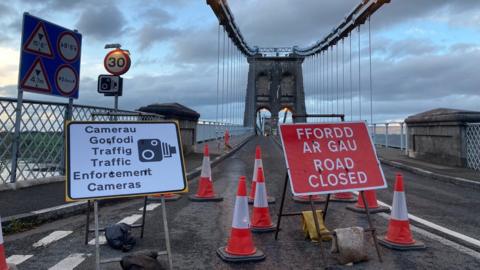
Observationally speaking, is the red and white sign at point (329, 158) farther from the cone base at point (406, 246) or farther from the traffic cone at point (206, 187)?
the traffic cone at point (206, 187)

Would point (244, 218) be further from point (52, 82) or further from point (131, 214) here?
point (52, 82)

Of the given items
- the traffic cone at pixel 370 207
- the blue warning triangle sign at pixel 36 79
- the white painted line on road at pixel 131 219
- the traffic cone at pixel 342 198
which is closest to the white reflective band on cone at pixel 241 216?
the white painted line on road at pixel 131 219

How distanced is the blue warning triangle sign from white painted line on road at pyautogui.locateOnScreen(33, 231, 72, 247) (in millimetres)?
3690

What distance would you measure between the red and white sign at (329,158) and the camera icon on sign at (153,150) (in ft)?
4.21

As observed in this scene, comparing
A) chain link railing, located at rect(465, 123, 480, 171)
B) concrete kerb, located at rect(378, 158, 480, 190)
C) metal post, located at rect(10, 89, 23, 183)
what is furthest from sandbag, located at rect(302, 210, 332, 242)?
chain link railing, located at rect(465, 123, 480, 171)

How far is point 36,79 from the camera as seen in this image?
7.50 m

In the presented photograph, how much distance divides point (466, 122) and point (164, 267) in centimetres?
1133

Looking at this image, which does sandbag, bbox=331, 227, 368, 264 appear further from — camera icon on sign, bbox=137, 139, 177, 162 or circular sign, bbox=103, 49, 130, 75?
circular sign, bbox=103, 49, 130, 75

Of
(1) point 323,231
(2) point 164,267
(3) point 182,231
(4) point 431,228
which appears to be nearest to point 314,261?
(1) point 323,231

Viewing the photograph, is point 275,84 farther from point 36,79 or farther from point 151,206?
point 151,206

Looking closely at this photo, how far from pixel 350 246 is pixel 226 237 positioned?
1558mm

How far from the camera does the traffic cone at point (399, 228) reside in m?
4.24

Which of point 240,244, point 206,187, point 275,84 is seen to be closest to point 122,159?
point 240,244

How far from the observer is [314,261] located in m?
3.77
